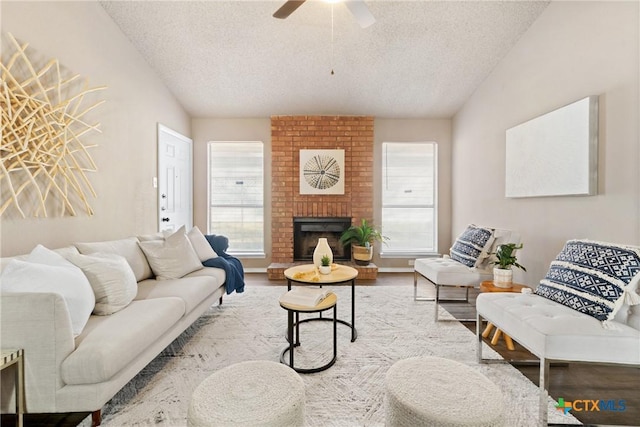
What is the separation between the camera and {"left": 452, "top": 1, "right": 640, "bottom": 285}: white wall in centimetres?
220

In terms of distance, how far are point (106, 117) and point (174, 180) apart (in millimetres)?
1512

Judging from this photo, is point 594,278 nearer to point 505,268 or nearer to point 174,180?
point 505,268

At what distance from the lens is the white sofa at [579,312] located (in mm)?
1560

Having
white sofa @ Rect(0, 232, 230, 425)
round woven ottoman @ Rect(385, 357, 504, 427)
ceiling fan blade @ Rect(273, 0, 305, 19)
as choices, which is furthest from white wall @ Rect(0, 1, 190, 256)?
round woven ottoman @ Rect(385, 357, 504, 427)

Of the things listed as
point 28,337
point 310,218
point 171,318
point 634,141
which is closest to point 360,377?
point 171,318

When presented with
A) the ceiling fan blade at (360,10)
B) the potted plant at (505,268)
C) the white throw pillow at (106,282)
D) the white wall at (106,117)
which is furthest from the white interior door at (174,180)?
the potted plant at (505,268)

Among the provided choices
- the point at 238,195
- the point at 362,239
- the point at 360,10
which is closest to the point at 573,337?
the point at 360,10

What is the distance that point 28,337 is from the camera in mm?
1450

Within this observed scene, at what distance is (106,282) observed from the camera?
1989 mm

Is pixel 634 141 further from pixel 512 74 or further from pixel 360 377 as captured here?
pixel 360 377

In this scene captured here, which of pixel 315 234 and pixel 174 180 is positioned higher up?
pixel 174 180

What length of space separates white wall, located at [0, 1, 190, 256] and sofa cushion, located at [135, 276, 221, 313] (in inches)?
31.6

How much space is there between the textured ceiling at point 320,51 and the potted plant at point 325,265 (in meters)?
2.53

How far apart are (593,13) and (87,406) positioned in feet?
14.2
